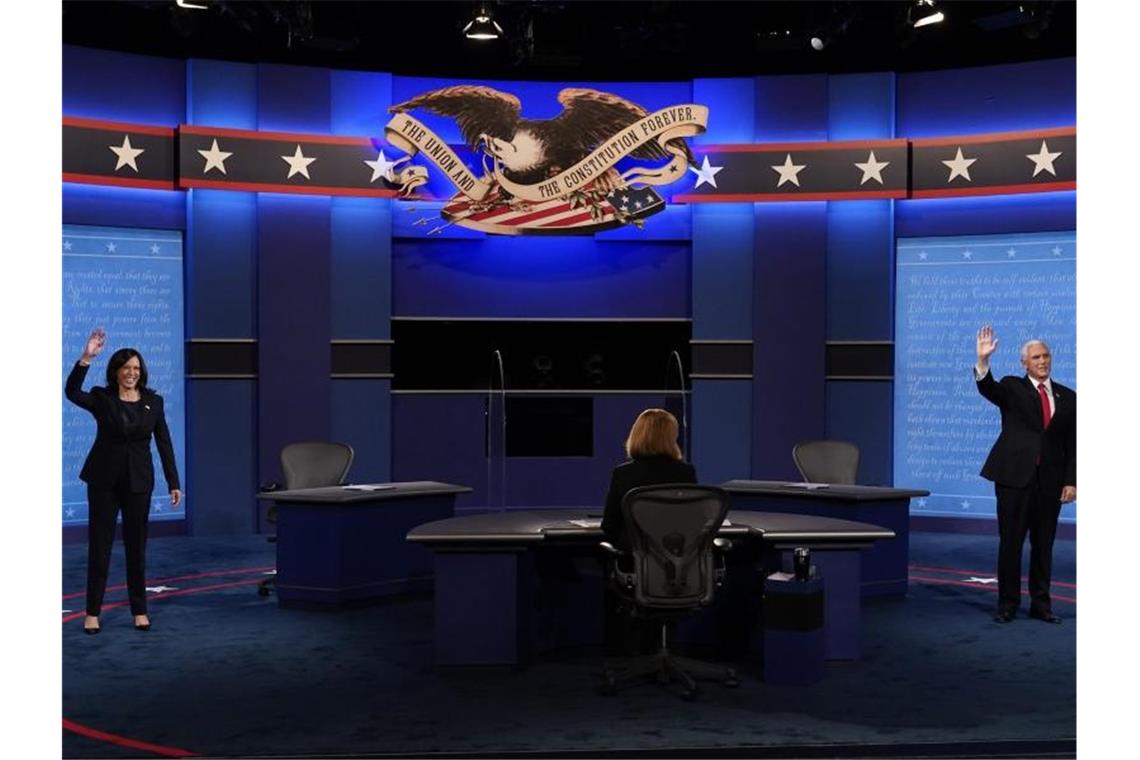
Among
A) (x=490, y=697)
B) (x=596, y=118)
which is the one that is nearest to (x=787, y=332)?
(x=596, y=118)

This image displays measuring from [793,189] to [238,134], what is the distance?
15.7 ft

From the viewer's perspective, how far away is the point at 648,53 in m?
11.3

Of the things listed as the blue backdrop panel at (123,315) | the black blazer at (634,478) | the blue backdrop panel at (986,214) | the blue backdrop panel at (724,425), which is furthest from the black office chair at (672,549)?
the blue backdrop panel at (986,214)

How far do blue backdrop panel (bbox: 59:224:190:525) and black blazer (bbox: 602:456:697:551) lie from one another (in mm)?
5962

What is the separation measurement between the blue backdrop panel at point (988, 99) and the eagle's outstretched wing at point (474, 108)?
3452mm

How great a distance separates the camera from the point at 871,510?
763cm

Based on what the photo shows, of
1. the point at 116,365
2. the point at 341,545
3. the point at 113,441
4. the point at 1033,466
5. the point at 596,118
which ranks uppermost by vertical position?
the point at 596,118

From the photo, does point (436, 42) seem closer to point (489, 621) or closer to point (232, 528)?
point (232, 528)

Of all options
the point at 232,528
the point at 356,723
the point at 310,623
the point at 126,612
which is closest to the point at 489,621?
the point at 356,723

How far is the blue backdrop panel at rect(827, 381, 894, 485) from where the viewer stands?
10820mm

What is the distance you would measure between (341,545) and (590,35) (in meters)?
5.71

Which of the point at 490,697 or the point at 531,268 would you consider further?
the point at 531,268

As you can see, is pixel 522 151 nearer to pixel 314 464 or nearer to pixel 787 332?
pixel 787 332

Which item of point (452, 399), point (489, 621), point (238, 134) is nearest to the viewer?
point (489, 621)
